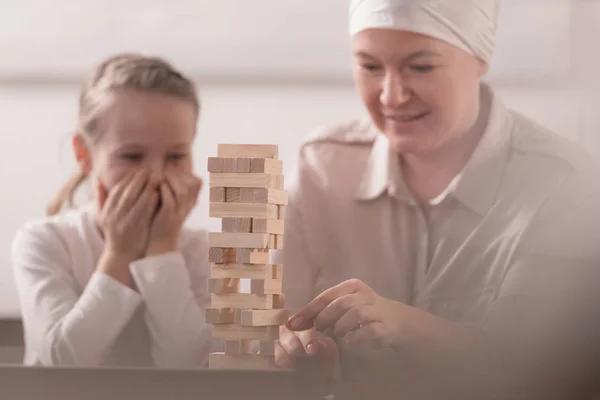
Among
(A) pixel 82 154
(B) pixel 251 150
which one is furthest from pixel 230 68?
(B) pixel 251 150

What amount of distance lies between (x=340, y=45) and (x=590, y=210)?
42 centimetres

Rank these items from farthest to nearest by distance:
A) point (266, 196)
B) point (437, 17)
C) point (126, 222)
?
point (126, 222), point (437, 17), point (266, 196)

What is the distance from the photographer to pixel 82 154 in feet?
4.10

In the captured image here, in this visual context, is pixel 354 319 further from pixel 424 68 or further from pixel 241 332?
pixel 424 68

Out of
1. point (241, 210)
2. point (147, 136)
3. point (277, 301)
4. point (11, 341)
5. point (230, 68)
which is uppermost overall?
point (230, 68)

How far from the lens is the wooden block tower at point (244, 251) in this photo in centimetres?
88

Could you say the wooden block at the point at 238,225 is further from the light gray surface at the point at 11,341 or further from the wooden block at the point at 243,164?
the light gray surface at the point at 11,341

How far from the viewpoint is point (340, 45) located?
1191mm

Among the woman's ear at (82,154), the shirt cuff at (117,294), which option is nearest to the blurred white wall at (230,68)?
the woman's ear at (82,154)

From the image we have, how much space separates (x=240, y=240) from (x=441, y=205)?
1.23 ft

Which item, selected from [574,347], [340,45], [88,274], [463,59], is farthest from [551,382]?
[88,274]

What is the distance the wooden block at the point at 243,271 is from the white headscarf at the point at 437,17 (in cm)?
40

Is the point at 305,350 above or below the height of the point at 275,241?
below

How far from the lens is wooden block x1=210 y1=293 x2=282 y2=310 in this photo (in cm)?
88
